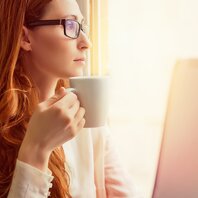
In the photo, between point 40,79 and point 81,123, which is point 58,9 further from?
point 81,123

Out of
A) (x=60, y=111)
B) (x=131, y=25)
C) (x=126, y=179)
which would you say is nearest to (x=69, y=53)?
(x=60, y=111)

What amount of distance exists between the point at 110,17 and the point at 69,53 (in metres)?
0.62

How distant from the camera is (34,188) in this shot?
62 centimetres

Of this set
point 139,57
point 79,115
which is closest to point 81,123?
point 79,115

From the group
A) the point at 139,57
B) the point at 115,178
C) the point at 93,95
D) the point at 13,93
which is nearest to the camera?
the point at 93,95

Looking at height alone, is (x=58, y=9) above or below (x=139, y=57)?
above

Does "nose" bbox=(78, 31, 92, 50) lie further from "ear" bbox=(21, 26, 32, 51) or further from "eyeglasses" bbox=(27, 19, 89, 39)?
"ear" bbox=(21, 26, 32, 51)

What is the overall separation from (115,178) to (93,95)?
0.37m

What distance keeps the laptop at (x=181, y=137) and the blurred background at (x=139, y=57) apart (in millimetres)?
819

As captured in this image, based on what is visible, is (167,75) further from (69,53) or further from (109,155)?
(69,53)

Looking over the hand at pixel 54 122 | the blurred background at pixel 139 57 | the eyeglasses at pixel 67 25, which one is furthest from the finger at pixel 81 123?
the blurred background at pixel 139 57

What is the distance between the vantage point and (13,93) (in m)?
0.78

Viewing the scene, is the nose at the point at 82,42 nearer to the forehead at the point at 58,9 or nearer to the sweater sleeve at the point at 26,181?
the forehead at the point at 58,9

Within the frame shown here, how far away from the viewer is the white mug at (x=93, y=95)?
0.58m
